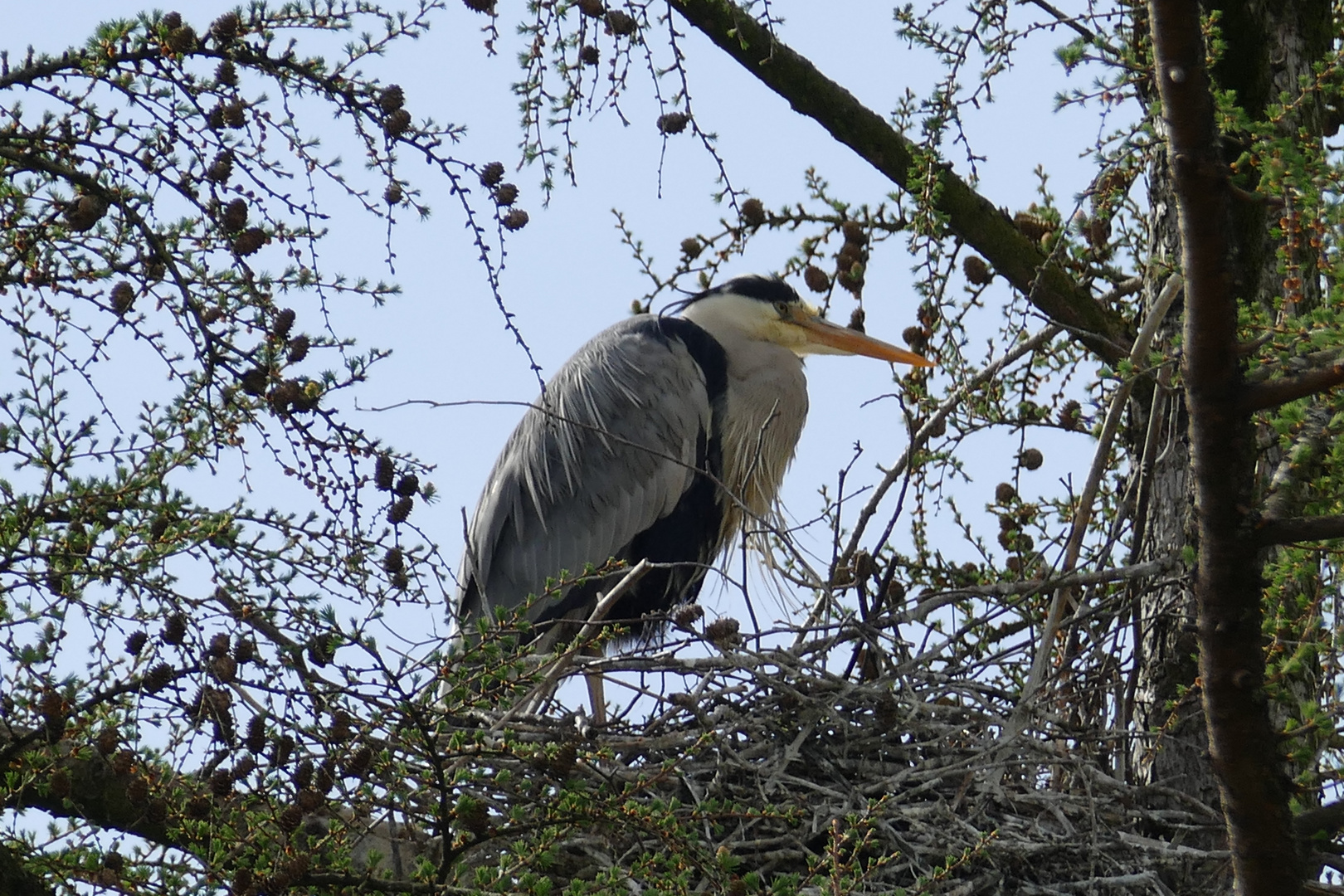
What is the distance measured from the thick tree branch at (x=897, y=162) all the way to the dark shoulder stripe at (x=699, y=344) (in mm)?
1304

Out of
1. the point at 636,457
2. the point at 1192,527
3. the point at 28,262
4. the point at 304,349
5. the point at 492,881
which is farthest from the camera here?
the point at 636,457

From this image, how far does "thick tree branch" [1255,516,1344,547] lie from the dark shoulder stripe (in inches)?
121

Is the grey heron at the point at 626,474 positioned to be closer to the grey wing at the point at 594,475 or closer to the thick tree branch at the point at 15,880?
the grey wing at the point at 594,475

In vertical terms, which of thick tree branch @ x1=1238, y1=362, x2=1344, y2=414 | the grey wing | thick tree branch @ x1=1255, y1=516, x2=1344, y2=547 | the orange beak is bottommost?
thick tree branch @ x1=1255, y1=516, x2=1344, y2=547

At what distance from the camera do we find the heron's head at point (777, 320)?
520 centimetres

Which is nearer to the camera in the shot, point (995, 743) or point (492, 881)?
point (492, 881)

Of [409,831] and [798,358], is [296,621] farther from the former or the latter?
[798,358]

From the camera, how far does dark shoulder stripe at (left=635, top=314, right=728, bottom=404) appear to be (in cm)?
486

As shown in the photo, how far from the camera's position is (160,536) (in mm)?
2197

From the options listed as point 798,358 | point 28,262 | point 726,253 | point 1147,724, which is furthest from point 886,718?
point 798,358

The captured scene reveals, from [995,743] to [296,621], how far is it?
1.46 m

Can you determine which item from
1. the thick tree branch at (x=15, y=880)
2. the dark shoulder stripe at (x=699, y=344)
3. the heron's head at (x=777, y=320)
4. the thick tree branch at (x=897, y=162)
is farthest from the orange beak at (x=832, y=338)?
the thick tree branch at (x=15, y=880)

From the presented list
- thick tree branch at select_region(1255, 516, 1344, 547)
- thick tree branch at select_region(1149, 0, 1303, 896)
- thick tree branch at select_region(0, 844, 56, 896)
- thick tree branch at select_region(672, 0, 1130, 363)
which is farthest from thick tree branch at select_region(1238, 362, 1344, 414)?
thick tree branch at select_region(672, 0, 1130, 363)

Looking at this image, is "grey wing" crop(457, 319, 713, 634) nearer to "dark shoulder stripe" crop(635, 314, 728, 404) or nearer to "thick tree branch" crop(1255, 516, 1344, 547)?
"dark shoulder stripe" crop(635, 314, 728, 404)
